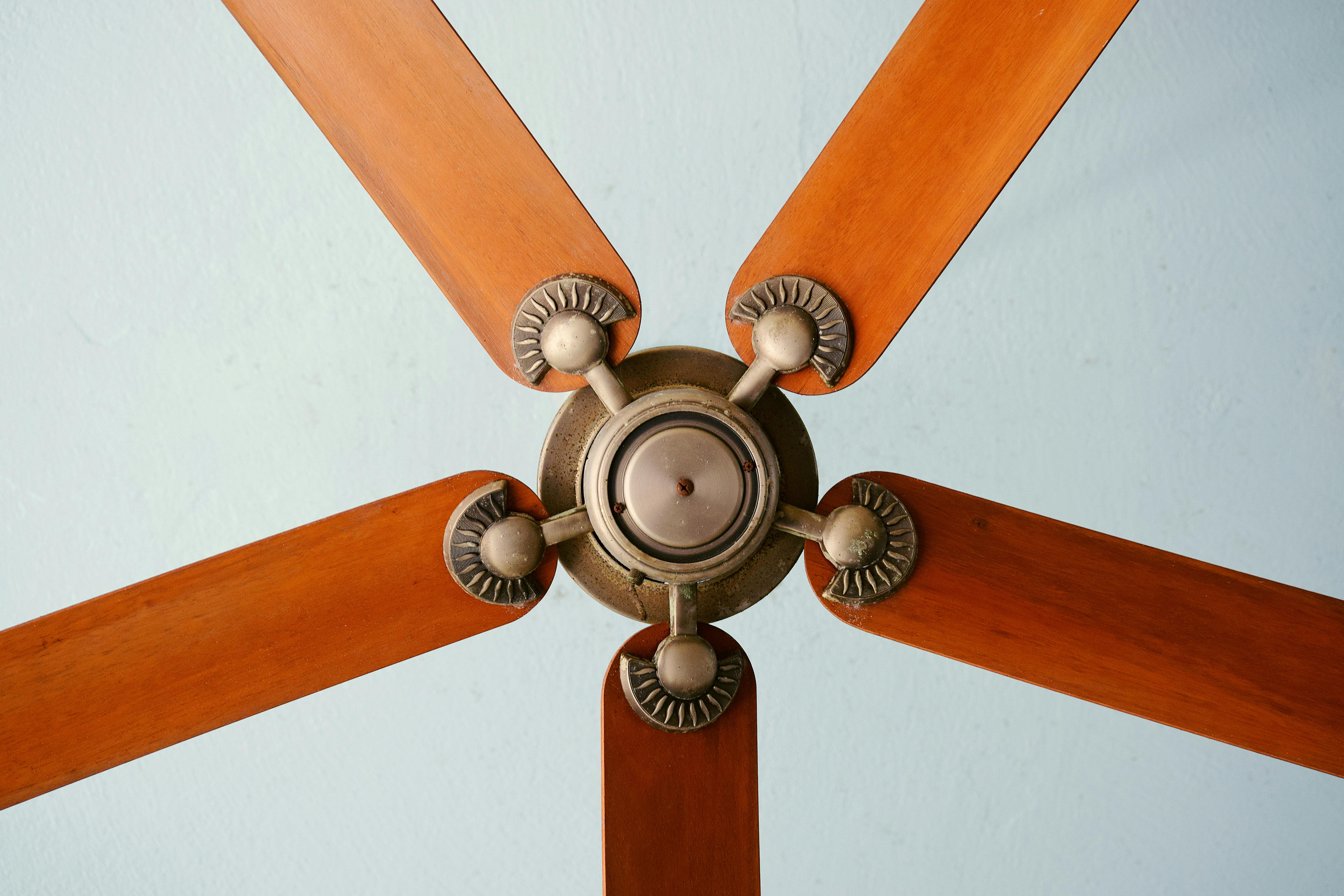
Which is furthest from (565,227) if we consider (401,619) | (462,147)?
(401,619)

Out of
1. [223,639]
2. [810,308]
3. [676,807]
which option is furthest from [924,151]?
[223,639]

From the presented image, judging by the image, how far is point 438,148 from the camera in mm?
872

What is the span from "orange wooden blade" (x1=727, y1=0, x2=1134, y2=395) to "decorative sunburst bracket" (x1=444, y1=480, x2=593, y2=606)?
277mm

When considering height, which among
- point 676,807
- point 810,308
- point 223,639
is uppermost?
point 810,308

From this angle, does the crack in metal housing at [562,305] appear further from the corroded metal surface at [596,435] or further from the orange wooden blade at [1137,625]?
the orange wooden blade at [1137,625]

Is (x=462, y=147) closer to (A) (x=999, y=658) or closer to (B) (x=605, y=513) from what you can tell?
(B) (x=605, y=513)

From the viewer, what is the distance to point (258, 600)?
894 millimetres

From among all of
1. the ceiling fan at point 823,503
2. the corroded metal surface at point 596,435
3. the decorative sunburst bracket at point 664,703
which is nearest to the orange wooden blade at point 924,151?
the ceiling fan at point 823,503

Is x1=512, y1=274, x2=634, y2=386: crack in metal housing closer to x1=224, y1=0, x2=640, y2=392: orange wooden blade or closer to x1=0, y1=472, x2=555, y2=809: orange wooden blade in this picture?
x1=224, y1=0, x2=640, y2=392: orange wooden blade

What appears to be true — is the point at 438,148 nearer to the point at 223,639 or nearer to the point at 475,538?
the point at 475,538

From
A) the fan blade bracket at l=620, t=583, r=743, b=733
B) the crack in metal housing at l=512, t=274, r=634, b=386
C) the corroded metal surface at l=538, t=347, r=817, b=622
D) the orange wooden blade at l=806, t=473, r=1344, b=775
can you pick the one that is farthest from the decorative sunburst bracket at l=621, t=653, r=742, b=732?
the crack in metal housing at l=512, t=274, r=634, b=386

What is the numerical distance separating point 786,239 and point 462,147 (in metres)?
0.31

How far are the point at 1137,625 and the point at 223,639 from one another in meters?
0.88

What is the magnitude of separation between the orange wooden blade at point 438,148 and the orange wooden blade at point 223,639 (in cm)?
21
